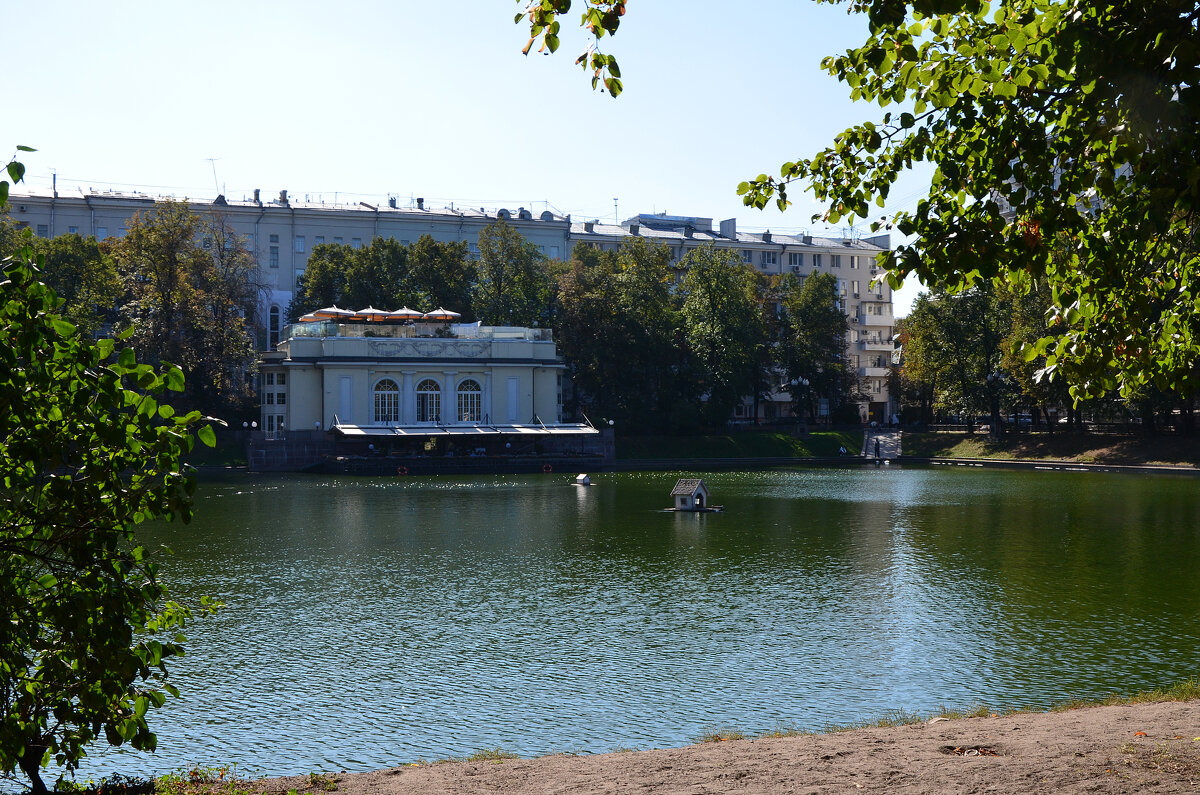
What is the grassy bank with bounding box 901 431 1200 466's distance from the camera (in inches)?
2405

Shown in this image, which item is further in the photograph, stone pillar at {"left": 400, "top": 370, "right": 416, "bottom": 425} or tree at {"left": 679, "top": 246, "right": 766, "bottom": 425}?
tree at {"left": 679, "top": 246, "right": 766, "bottom": 425}

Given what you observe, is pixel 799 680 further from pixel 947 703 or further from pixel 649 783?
pixel 649 783

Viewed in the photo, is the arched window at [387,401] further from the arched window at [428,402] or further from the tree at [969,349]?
the tree at [969,349]

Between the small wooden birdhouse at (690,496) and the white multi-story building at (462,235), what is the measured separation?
115 ft

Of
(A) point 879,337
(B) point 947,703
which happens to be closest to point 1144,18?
(B) point 947,703

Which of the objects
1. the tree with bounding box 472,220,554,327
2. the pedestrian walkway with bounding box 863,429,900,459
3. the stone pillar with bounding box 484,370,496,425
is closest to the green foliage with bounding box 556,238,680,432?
the tree with bounding box 472,220,554,327

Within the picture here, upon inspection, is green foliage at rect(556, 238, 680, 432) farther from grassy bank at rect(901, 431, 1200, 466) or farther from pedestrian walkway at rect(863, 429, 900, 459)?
grassy bank at rect(901, 431, 1200, 466)

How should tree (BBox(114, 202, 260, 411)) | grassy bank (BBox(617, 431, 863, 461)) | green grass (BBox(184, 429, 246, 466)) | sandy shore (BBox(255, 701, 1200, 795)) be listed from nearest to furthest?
sandy shore (BBox(255, 701, 1200, 795))
green grass (BBox(184, 429, 246, 466))
tree (BBox(114, 202, 260, 411))
grassy bank (BBox(617, 431, 863, 461))

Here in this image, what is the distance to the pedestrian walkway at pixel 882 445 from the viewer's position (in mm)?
75625

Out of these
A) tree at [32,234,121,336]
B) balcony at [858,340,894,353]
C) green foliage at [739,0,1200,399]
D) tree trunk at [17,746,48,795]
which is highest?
tree at [32,234,121,336]

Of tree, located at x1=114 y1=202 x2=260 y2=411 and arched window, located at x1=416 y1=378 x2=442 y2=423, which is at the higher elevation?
tree, located at x1=114 y1=202 x2=260 y2=411

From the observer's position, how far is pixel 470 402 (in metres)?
70.4

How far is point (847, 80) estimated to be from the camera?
9328 millimetres

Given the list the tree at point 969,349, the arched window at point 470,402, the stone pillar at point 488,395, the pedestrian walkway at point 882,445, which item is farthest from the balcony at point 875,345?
the arched window at point 470,402
